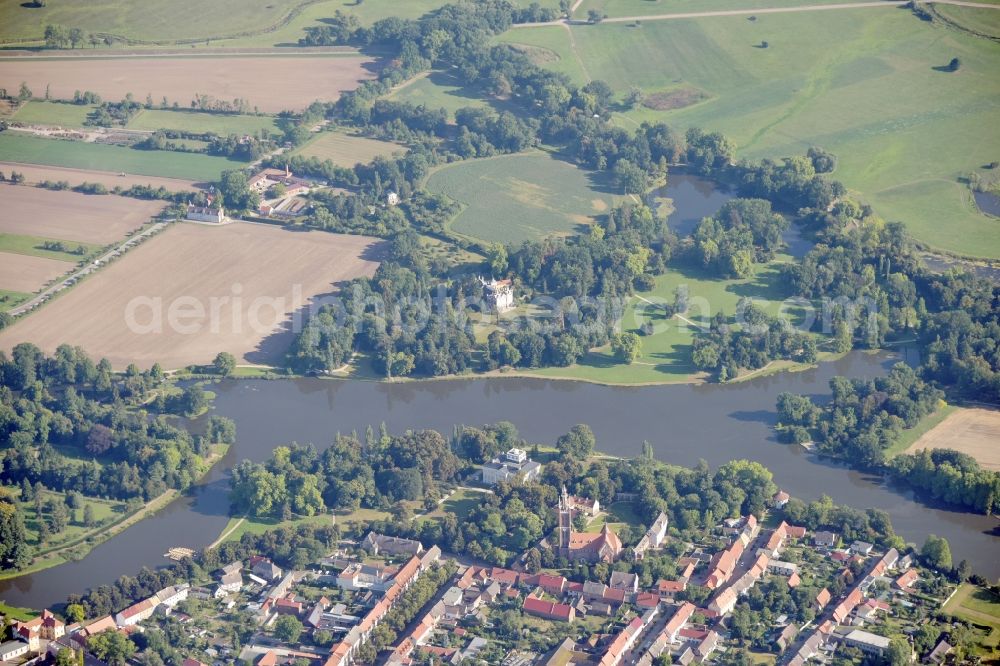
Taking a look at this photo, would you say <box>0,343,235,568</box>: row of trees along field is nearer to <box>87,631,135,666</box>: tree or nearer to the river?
the river

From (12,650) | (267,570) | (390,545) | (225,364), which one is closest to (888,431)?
(390,545)

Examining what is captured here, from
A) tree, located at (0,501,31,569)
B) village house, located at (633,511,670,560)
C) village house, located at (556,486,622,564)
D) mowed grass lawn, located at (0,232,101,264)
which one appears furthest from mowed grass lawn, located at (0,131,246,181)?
village house, located at (633,511,670,560)

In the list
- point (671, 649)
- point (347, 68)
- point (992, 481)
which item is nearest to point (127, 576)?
point (671, 649)

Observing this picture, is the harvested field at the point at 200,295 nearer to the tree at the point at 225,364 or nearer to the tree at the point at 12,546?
the tree at the point at 225,364

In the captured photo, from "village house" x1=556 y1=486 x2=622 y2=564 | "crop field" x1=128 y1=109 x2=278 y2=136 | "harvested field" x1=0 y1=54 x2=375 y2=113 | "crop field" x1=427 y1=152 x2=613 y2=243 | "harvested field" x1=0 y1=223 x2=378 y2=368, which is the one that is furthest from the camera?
"harvested field" x1=0 y1=54 x2=375 y2=113

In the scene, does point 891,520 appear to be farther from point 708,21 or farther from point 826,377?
point 708,21
